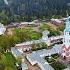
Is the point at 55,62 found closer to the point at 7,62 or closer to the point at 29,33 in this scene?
the point at 7,62

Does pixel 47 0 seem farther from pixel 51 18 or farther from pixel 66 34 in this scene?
pixel 66 34

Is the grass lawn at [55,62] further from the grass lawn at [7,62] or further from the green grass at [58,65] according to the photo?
the grass lawn at [7,62]

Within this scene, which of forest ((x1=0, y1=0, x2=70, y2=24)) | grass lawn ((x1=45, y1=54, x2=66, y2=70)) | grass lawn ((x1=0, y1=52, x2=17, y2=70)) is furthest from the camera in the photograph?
forest ((x1=0, y1=0, x2=70, y2=24))

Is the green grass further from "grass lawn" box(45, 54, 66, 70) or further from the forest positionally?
the forest

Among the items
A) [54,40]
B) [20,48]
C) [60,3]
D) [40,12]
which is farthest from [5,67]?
[60,3]

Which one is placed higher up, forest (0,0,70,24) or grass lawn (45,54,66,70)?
forest (0,0,70,24)

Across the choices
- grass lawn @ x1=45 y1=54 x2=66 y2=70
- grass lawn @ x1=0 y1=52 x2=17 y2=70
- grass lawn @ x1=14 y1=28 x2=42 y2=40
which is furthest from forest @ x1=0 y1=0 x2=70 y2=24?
grass lawn @ x1=45 y1=54 x2=66 y2=70

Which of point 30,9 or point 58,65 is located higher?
point 30,9

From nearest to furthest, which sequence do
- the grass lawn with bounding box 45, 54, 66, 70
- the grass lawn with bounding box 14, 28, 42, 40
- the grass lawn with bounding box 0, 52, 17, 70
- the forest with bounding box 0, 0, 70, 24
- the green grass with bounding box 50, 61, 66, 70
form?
the grass lawn with bounding box 0, 52, 17, 70 → the green grass with bounding box 50, 61, 66, 70 → the grass lawn with bounding box 45, 54, 66, 70 → the grass lawn with bounding box 14, 28, 42, 40 → the forest with bounding box 0, 0, 70, 24

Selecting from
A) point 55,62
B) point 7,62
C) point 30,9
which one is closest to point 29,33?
point 55,62
